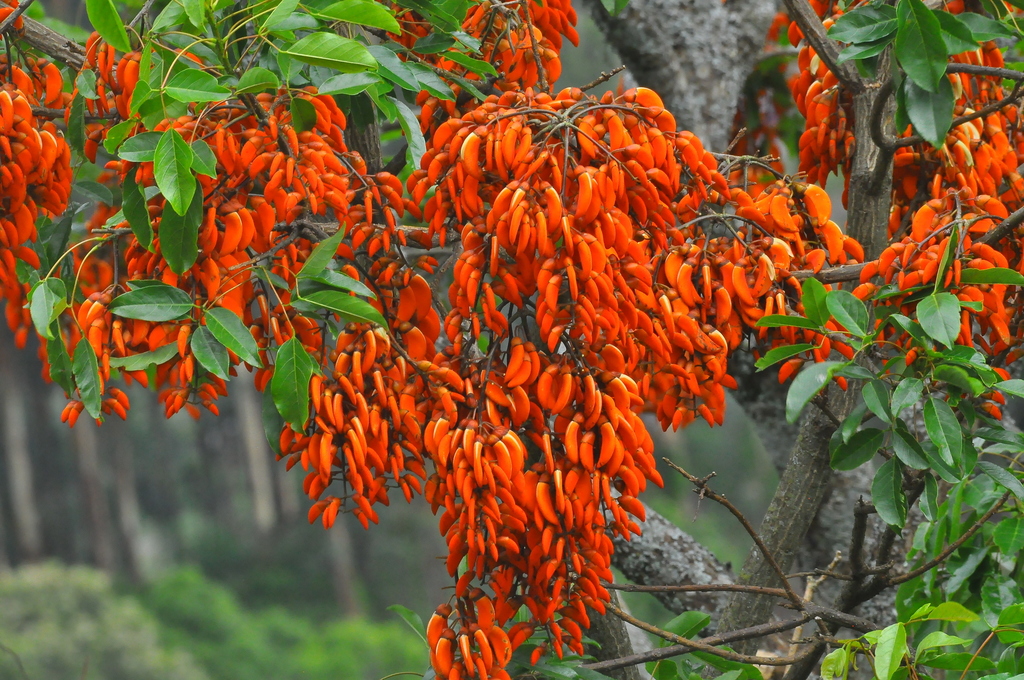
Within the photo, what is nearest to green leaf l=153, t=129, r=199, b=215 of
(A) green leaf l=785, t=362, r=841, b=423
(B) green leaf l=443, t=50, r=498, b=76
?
(B) green leaf l=443, t=50, r=498, b=76

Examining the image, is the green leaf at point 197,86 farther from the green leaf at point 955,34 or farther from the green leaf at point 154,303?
the green leaf at point 955,34

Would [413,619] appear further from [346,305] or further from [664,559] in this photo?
[346,305]

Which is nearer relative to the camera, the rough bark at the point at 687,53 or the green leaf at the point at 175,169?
the green leaf at the point at 175,169

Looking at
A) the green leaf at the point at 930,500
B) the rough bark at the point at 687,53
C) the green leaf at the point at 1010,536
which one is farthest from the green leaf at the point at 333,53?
the rough bark at the point at 687,53

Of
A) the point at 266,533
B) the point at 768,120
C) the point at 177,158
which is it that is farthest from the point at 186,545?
the point at 177,158

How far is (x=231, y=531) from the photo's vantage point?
492 inches

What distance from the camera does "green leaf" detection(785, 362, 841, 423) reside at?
86 cm

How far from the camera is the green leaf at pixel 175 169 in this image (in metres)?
0.96

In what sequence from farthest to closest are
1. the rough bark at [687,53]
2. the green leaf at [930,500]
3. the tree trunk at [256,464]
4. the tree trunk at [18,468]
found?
the tree trunk at [256,464] < the tree trunk at [18,468] < the rough bark at [687,53] < the green leaf at [930,500]

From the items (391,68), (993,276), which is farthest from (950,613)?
(391,68)

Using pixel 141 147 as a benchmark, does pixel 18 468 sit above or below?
below

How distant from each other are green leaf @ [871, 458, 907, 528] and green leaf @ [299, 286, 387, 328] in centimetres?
65

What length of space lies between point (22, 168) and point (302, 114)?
1.26 feet

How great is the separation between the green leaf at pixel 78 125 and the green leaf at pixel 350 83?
0.35 m
